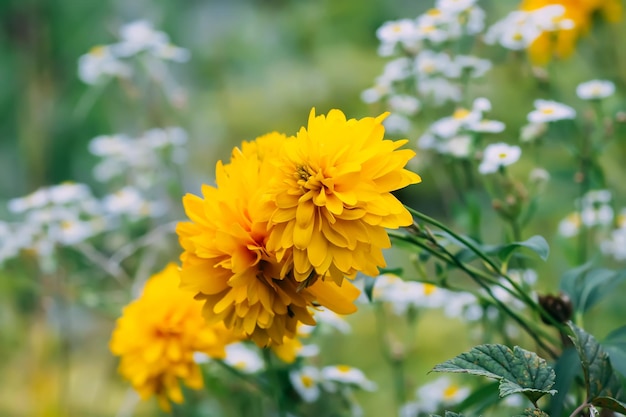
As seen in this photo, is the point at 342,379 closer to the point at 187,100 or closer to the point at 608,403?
the point at 608,403

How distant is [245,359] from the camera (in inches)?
26.1

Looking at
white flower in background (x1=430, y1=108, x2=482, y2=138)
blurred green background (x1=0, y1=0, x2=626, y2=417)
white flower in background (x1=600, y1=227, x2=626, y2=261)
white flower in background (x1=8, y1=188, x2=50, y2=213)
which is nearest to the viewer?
white flower in background (x1=430, y1=108, x2=482, y2=138)

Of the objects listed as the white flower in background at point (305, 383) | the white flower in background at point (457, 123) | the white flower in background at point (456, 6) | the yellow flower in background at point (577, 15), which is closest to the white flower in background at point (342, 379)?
the white flower in background at point (305, 383)

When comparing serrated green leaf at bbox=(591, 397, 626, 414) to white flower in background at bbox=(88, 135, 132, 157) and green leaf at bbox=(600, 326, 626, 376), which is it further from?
white flower in background at bbox=(88, 135, 132, 157)

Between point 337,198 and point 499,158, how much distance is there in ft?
0.74

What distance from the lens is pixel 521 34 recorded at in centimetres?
73

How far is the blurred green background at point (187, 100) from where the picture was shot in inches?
50.0

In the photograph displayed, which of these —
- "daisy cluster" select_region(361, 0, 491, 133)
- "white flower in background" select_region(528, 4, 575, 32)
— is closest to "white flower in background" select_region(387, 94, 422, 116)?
"daisy cluster" select_region(361, 0, 491, 133)

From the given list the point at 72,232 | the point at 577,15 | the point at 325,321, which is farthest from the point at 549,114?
the point at 72,232

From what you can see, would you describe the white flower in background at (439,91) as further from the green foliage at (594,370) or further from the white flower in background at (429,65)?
the green foliage at (594,370)

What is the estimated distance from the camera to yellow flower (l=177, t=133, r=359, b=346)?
41 cm

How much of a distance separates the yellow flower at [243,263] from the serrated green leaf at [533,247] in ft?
0.32

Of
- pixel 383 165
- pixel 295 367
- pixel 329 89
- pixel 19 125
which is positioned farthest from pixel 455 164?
pixel 19 125

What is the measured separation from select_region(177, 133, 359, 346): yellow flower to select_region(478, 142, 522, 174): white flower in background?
0.19 m
